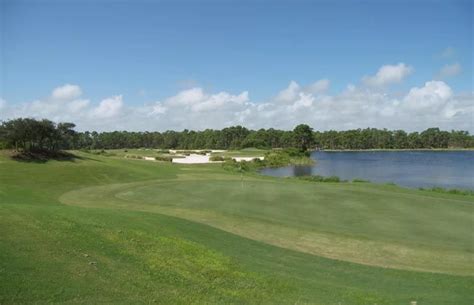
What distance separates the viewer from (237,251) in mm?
16000

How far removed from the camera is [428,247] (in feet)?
60.2

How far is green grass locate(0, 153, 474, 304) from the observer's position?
10.3 metres

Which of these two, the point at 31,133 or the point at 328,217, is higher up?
the point at 31,133

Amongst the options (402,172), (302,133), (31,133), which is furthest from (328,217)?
(302,133)

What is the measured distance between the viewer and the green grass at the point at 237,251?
406 inches

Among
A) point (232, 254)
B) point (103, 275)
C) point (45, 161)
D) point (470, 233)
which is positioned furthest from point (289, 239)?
point (45, 161)

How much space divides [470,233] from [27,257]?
18.8m

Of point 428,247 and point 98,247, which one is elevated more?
point 98,247

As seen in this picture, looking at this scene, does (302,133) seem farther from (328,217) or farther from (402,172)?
(328,217)

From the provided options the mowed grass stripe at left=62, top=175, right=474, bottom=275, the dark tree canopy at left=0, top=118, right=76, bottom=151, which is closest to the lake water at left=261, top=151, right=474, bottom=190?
the mowed grass stripe at left=62, top=175, right=474, bottom=275

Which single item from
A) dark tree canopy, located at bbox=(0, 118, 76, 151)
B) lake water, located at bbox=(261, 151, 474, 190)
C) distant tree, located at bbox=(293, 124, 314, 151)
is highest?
distant tree, located at bbox=(293, 124, 314, 151)

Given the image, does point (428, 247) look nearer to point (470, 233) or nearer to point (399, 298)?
point (470, 233)

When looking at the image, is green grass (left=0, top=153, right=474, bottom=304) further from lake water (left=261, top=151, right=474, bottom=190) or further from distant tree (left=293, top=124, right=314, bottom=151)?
distant tree (left=293, top=124, right=314, bottom=151)

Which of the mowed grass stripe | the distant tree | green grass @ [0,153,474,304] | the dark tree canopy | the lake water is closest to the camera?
green grass @ [0,153,474,304]
